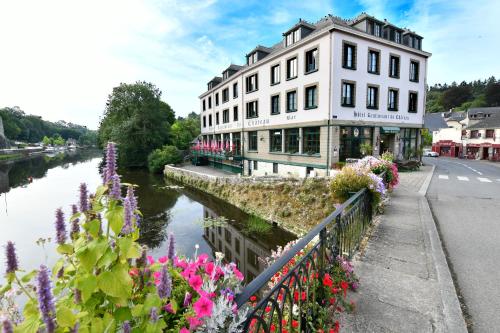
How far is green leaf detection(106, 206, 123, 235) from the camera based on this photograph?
1.34 m

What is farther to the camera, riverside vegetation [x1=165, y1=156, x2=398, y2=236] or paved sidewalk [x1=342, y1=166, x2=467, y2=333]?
riverside vegetation [x1=165, y1=156, x2=398, y2=236]

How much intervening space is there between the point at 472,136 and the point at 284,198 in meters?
47.2

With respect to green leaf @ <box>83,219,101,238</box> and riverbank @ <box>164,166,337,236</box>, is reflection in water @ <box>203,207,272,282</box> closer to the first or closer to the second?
riverbank @ <box>164,166,337,236</box>

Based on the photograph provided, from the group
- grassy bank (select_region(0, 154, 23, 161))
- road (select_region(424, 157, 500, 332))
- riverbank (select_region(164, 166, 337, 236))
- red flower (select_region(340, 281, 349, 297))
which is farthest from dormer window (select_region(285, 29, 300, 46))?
grassy bank (select_region(0, 154, 23, 161))

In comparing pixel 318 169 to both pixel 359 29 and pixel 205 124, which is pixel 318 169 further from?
pixel 205 124

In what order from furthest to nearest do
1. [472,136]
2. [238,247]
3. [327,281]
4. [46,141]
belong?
[46,141] → [472,136] → [238,247] → [327,281]

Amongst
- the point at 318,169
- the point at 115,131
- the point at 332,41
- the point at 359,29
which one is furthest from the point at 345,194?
the point at 115,131

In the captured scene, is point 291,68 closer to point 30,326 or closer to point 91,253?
point 91,253

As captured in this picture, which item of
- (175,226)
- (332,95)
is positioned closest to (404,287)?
(175,226)

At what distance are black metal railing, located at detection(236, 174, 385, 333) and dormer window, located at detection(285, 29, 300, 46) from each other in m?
17.6

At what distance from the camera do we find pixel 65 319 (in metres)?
1.14

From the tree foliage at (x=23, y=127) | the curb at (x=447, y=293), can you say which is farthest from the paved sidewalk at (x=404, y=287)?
the tree foliage at (x=23, y=127)

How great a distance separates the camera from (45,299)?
1.18 metres

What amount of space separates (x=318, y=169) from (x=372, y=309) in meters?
15.8
